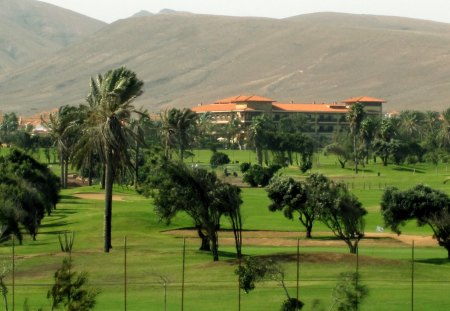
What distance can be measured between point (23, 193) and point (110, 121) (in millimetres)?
13735

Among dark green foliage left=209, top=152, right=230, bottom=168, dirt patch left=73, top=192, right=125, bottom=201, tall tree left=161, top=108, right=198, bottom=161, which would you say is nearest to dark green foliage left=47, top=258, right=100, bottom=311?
dirt patch left=73, top=192, right=125, bottom=201

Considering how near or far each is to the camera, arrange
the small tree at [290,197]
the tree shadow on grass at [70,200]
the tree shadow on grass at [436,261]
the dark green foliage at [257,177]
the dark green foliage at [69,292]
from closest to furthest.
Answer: the dark green foliage at [69,292] < the tree shadow on grass at [436,261] < the small tree at [290,197] < the tree shadow on grass at [70,200] < the dark green foliage at [257,177]

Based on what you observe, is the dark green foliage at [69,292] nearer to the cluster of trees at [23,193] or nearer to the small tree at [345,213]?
the cluster of trees at [23,193]

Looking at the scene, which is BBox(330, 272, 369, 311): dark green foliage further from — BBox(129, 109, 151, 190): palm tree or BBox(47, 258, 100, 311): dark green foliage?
BBox(129, 109, 151, 190): palm tree

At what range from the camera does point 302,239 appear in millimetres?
86000

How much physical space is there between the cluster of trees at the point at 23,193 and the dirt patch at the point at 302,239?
11.5 m


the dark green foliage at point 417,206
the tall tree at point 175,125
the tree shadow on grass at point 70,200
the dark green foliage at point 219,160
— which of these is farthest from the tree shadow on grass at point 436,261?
the dark green foliage at point 219,160

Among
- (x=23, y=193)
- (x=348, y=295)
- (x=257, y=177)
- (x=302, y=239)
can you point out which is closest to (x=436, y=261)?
(x=302, y=239)

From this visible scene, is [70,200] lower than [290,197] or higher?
lower

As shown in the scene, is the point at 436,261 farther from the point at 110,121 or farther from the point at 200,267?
the point at 110,121

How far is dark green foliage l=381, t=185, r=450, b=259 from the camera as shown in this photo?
75438 millimetres

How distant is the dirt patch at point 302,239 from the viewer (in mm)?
82931

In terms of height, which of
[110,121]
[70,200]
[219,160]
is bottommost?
[70,200]

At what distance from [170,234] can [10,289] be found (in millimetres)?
32178
